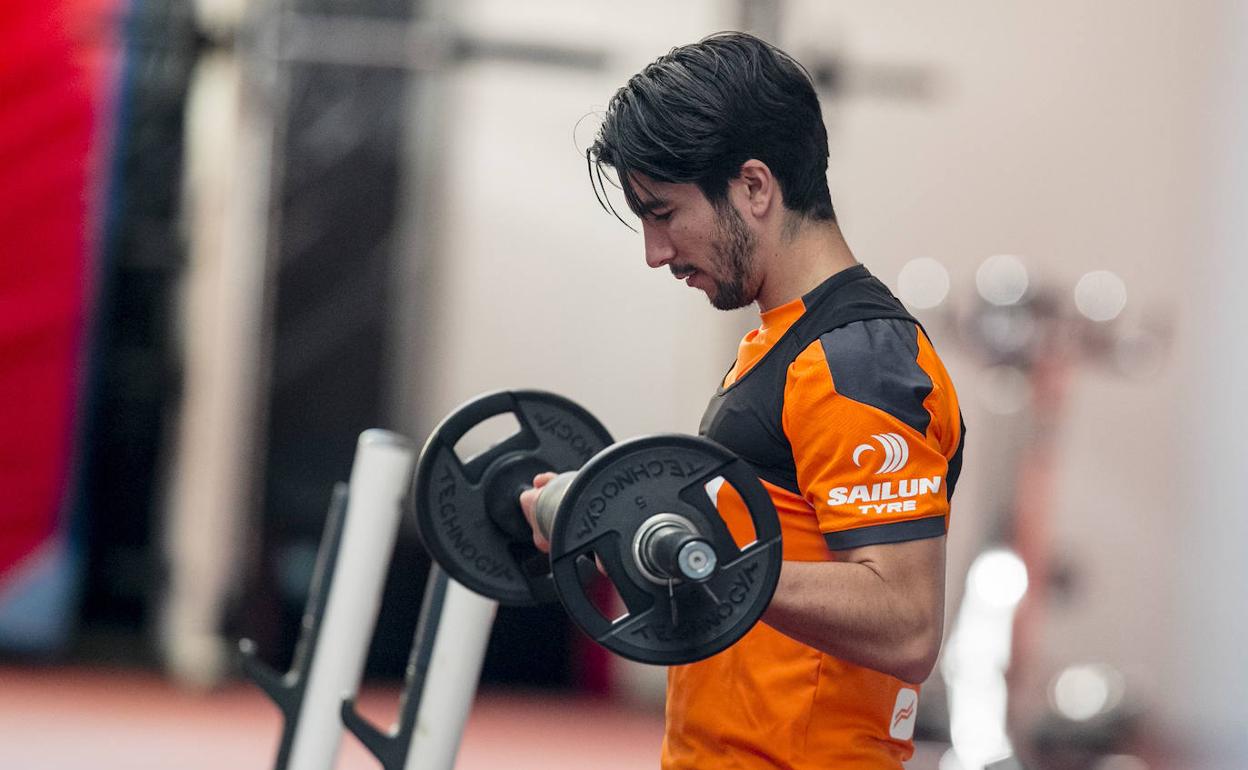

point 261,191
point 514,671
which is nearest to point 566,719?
point 514,671

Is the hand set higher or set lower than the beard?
lower

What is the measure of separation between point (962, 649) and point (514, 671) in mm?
1816

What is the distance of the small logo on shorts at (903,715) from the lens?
1333 mm

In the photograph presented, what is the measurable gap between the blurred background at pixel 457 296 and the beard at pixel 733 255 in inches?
125

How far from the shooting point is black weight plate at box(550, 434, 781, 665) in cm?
115

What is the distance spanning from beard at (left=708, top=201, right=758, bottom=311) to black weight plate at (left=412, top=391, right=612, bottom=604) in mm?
298

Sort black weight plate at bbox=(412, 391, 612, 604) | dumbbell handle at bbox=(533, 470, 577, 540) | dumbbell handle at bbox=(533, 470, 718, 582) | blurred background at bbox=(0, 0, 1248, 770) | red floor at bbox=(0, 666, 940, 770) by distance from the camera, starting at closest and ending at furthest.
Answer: dumbbell handle at bbox=(533, 470, 718, 582) → dumbbell handle at bbox=(533, 470, 577, 540) → black weight plate at bbox=(412, 391, 612, 604) → red floor at bbox=(0, 666, 940, 770) → blurred background at bbox=(0, 0, 1248, 770)

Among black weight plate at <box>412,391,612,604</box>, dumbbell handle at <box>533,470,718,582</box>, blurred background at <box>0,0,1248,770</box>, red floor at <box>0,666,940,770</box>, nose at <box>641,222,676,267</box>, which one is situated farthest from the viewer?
blurred background at <box>0,0,1248,770</box>

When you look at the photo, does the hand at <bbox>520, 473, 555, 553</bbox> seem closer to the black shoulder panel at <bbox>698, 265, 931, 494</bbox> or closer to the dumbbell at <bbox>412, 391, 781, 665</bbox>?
the dumbbell at <bbox>412, 391, 781, 665</bbox>

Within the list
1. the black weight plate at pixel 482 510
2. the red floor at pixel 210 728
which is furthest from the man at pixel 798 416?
the red floor at pixel 210 728

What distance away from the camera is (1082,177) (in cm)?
540

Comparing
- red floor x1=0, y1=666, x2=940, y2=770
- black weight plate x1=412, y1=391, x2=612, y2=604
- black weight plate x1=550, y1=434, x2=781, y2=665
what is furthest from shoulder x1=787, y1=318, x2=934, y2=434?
red floor x1=0, y1=666, x2=940, y2=770

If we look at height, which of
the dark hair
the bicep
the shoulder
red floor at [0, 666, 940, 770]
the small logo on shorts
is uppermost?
the dark hair

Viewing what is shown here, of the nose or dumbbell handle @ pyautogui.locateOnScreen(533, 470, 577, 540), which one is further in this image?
the nose
